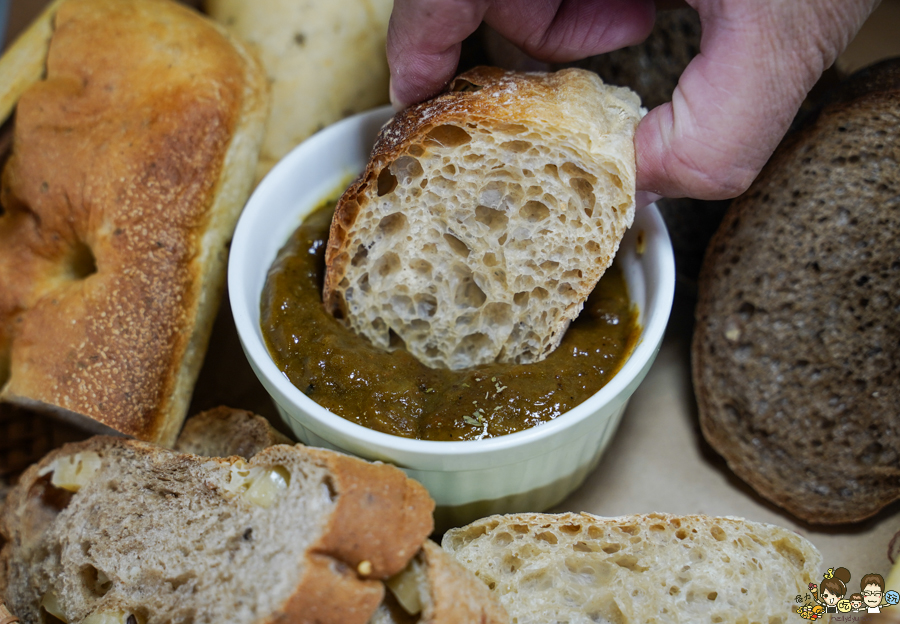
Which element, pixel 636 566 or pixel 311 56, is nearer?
pixel 636 566

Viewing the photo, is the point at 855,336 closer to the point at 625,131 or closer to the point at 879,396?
the point at 879,396

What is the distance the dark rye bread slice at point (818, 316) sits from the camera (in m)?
1.88

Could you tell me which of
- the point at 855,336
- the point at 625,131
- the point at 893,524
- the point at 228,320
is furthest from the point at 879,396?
the point at 228,320

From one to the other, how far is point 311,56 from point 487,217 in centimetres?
97

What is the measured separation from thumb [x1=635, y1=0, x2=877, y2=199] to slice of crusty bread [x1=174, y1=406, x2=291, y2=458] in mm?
1184

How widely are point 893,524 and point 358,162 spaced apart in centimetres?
186

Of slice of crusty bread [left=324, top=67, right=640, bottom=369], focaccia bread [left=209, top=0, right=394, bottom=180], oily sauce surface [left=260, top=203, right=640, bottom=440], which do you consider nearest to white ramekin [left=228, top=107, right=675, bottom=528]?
oily sauce surface [left=260, top=203, right=640, bottom=440]

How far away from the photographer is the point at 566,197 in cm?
167

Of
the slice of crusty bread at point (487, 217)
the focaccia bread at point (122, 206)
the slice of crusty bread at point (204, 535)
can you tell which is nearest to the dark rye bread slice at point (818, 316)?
the slice of crusty bread at point (487, 217)

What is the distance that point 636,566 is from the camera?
169 centimetres

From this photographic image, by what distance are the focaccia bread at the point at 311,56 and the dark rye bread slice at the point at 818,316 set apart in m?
1.25

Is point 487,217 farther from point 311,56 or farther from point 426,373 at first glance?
point 311,56

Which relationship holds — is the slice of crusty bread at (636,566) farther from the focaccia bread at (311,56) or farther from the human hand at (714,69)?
the focaccia bread at (311,56)

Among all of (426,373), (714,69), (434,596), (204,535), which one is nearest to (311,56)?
(426,373)
